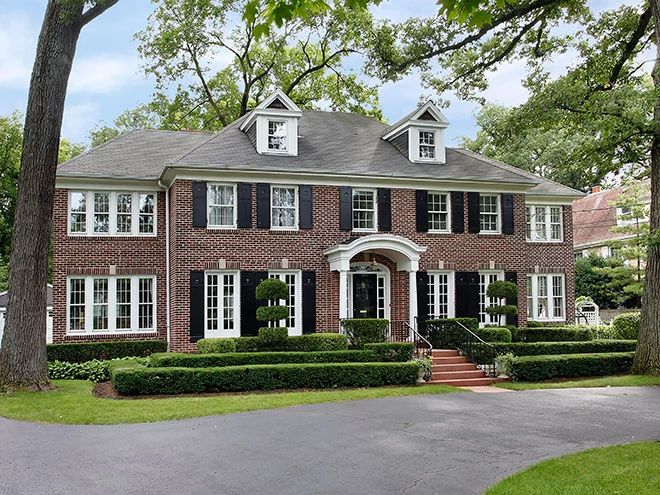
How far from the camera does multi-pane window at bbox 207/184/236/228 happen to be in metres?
20.5

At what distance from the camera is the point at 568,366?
1834 cm

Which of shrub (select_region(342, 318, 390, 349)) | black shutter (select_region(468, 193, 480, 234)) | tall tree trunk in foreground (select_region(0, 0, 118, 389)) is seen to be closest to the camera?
tall tree trunk in foreground (select_region(0, 0, 118, 389))

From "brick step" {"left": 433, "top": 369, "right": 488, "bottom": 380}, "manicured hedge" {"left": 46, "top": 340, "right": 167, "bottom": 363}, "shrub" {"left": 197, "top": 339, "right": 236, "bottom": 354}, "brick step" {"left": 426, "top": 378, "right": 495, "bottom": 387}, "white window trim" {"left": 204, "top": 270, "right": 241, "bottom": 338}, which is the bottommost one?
"brick step" {"left": 426, "top": 378, "right": 495, "bottom": 387}

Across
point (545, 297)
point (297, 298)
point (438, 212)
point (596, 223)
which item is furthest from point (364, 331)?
point (596, 223)

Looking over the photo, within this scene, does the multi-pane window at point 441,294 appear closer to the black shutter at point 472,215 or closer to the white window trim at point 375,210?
the black shutter at point 472,215

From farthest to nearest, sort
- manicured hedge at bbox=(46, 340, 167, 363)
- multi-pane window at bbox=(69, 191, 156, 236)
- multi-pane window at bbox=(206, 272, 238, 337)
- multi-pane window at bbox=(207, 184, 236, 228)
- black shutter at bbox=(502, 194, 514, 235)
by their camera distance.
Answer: black shutter at bbox=(502, 194, 514, 235)
multi-pane window at bbox=(69, 191, 156, 236)
multi-pane window at bbox=(207, 184, 236, 228)
multi-pane window at bbox=(206, 272, 238, 337)
manicured hedge at bbox=(46, 340, 167, 363)

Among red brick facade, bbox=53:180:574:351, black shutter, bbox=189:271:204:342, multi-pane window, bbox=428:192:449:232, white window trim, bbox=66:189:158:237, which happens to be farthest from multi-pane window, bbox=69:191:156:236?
multi-pane window, bbox=428:192:449:232

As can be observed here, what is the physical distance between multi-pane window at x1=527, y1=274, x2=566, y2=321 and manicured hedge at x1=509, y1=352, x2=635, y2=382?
20.6ft

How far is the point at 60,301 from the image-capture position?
20672mm

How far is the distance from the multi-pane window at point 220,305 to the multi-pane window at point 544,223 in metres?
11.8

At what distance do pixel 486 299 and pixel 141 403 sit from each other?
43.3 ft

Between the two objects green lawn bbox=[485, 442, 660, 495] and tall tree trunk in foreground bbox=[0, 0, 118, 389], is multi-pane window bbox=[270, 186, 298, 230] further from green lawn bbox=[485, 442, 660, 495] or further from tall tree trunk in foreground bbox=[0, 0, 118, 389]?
green lawn bbox=[485, 442, 660, 495]

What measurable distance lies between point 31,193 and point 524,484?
12810 mm

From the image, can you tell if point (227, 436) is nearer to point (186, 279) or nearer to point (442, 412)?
point (442, 412)
